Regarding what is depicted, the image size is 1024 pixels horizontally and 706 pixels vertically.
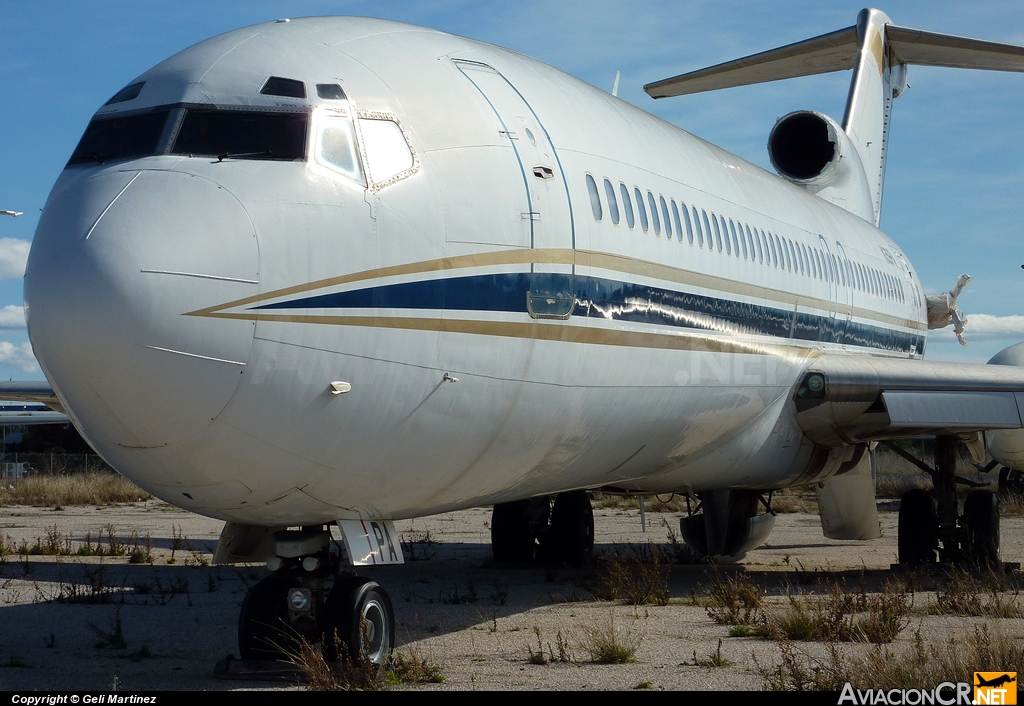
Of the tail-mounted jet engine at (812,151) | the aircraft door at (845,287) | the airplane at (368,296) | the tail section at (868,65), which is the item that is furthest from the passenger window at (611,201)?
the tail section at (868,65)

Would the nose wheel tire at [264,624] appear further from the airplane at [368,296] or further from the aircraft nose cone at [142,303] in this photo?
the aircraft nose cone at [142,303]

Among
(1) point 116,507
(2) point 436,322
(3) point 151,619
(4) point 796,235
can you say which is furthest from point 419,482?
(1) point 116,507

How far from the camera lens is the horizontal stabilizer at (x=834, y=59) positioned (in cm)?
1995

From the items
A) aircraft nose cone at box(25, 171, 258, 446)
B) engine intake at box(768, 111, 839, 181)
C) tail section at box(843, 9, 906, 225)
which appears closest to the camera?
aircraft nose cone at box(25, 171, 258, 446)

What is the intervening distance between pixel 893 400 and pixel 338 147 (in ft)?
23.8

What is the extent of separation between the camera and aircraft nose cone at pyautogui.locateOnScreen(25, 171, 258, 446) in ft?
15.8

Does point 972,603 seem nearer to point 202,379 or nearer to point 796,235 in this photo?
point 796,235

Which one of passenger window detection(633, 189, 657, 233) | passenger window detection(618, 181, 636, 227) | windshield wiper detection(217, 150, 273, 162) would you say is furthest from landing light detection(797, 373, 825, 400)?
windshield wiper detection(217, 150, 273, 162)

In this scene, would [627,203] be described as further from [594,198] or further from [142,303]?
[142,303]

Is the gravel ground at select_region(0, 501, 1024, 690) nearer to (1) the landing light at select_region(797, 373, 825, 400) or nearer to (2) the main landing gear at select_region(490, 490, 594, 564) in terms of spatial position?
(2) the main landing gear at select_region(490, 490, 594, 564)

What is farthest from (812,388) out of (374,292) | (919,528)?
(374,292)

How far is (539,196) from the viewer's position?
675 centimetres

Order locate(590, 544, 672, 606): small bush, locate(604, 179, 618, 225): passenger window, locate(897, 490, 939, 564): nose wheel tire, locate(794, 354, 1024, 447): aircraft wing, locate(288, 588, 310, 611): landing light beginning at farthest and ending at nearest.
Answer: locate(897, 490, 939, 564): nose wheel tire, locate(794, 354, 1024, 447): aircraft wing, locate(590, 544, 672, 606): small bush, locate(604, 179, 618, 225): passenger window, locate(288, 588, 310, 611): landing light

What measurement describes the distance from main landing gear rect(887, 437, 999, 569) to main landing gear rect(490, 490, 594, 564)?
152 inches
